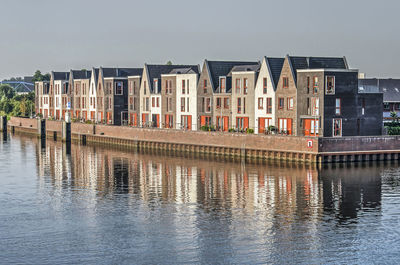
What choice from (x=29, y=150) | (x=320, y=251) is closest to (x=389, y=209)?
(x=320, y=251)

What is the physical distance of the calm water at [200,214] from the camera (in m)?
42.9

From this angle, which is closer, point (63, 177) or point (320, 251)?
point (320, 251)

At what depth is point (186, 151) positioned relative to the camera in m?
99.5

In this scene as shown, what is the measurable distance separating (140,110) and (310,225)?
78.0m

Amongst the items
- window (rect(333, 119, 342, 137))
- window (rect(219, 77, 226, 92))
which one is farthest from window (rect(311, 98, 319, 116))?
window (rect(219, 77, 226, 92))

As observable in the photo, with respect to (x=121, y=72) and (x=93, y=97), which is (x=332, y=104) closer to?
(x=121, y=72)

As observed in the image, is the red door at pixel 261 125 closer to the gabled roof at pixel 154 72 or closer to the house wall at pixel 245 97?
the house wall at pixel 245 97

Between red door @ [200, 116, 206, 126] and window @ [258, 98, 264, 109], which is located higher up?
window @ [258, 98, 264, 109]

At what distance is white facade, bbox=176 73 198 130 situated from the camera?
362ft

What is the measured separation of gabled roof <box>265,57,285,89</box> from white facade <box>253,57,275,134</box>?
11.9 inches

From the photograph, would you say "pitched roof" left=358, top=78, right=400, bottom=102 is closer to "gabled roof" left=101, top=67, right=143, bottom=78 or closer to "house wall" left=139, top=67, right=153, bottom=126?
"house wall" left=139, top=67, right=153, bottom=126

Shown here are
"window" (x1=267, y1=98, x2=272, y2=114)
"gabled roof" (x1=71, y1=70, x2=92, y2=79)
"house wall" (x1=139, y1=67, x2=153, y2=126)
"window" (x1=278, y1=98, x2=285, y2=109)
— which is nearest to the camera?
"window" (x1=278, y1=98, x2=285, y2=109)

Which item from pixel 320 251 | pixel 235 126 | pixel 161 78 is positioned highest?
pixel 161 78

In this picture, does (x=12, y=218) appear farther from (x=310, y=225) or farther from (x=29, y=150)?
(x=29, y=150)
